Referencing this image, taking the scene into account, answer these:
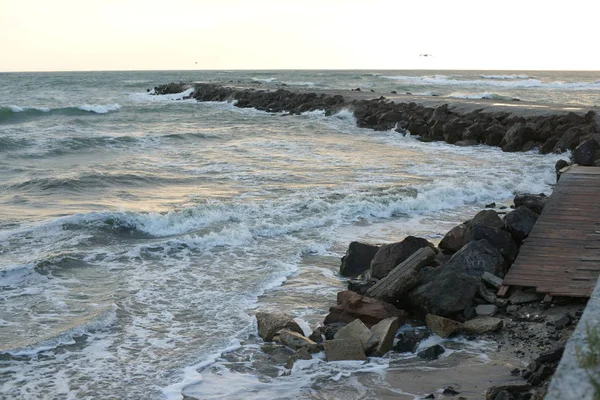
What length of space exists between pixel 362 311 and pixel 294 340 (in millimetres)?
872

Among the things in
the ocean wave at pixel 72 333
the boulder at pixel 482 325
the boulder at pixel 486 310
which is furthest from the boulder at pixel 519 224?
the ocean wave at pixel 72 333

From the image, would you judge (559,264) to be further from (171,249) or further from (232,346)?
(171,249)

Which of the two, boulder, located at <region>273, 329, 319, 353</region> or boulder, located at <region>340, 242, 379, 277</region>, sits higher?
boulder, located at <region>340, 242, 379, 277</region>

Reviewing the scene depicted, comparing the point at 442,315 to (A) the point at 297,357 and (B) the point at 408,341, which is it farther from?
(A) the point at 297,357

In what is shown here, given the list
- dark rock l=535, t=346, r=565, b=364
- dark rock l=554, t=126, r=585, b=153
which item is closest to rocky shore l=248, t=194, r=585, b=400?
dark rock l=535, t=346, r=565, b=364

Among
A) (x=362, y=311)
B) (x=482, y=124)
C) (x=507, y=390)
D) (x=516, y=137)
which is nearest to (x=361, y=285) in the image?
(x=362, y=311)

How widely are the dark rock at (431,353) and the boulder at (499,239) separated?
254 centimetres

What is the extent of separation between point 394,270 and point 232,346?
2107mm

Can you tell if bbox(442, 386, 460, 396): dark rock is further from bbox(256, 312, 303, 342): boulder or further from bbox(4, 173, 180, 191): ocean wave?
bbox(4, 173, 180, 191): ocean wave

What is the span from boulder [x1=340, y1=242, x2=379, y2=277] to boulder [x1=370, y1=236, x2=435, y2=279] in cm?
39

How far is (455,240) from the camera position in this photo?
8.45 m

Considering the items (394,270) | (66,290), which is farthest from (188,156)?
(394,270)

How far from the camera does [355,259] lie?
8352 mm

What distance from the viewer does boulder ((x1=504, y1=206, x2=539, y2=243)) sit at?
329 inches
